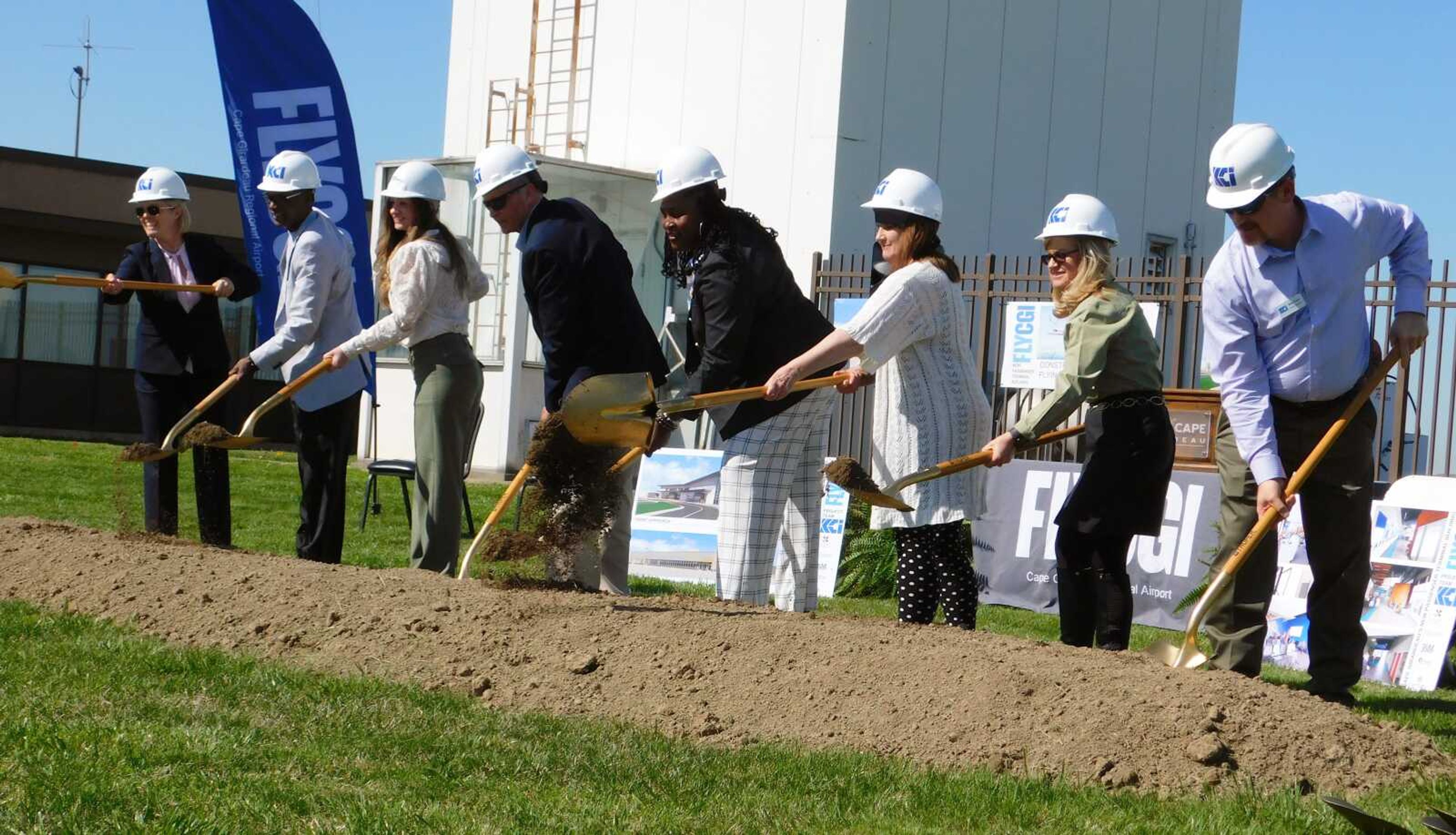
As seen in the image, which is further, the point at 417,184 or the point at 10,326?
the point at 10,326

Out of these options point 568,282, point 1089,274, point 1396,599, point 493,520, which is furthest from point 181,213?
point 1396,599

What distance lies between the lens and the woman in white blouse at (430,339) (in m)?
7.96

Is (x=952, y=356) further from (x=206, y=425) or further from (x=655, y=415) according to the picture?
(x=206, y=425)

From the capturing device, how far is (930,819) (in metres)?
4.05

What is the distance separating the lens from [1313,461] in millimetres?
5703

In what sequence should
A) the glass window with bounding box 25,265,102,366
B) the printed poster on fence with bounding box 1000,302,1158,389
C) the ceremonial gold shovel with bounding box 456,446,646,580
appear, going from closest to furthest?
the ceremonial gold shovel with bounding box 456,446,646,580, the printed poster on fence with bounding box 1000,302,1158,389, the glass window with bounding box 25,265,102,366

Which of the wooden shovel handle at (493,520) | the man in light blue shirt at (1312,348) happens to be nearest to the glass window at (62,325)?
the wooden shovel handle at (493,520)

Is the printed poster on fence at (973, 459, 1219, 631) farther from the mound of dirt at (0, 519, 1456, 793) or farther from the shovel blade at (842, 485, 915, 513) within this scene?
the mound of dirt at (0, 519, 1456, 793)

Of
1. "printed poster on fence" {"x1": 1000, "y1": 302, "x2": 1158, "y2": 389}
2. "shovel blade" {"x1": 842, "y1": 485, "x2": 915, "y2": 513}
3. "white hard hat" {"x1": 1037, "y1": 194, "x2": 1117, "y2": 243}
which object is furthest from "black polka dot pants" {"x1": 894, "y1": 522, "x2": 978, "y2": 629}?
"printed poster on fence" {"x1": 1000, "y1": 302, "x2": 1158, "y2": 389}

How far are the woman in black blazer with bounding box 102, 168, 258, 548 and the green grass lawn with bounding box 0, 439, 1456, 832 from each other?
10.8 ft

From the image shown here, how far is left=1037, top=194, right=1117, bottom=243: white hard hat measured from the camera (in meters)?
6.30

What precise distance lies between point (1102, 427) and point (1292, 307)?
85cm

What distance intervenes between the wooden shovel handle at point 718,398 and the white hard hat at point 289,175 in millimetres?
2974

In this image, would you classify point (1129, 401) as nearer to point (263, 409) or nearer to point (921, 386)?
point (921, 386)
